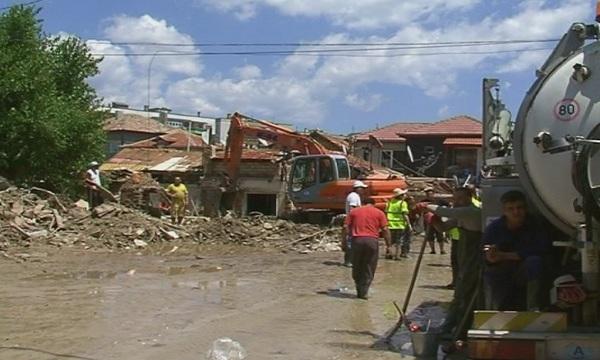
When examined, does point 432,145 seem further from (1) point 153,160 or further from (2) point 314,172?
(2) point 314,172

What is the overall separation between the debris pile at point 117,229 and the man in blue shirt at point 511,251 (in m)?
15.2

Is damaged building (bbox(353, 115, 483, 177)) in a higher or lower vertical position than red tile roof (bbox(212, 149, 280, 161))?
higher

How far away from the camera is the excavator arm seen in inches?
1206

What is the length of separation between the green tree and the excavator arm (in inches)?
184

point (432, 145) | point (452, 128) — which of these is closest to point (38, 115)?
point (432, 145)

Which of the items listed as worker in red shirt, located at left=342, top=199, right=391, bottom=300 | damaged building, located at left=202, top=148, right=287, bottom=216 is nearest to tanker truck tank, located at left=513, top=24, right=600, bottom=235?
worker in red shirt, located at left=342, top=199, right=391, bottom=300

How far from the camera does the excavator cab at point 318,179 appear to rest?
27641mm

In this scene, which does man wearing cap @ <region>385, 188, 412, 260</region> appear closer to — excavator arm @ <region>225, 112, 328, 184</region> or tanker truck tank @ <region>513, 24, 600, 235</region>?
excavator arm @ <region>225, 112, 328, 184</region>

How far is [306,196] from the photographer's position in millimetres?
28094

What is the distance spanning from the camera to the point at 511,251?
6.88 meters

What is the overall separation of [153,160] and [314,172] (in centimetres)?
1743

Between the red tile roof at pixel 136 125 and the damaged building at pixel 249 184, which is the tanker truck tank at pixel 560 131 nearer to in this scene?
the damaged building at pixel 249 184

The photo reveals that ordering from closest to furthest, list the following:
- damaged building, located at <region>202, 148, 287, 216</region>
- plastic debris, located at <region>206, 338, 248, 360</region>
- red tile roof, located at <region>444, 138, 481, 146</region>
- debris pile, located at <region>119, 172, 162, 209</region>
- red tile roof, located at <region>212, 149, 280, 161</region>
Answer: plastic debris, located at <region>206, 338, 248, 360</region>, debris pile, located at <region>119, 172, 162, 209</region>, damaged building, located at <region>202, 148, 287, 216</region>, red tile roof, located at <region>212, 149, 280, 161</region>, red tile roof, located at <region>444, 138, 481, 146</region>

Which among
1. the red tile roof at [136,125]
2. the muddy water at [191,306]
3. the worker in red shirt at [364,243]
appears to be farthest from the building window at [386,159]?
the worker in red shirt at [364,243]
